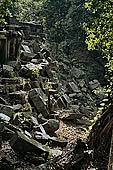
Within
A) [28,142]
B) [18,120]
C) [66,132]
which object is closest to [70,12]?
[66,132]

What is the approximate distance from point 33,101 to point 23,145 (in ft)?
15.6

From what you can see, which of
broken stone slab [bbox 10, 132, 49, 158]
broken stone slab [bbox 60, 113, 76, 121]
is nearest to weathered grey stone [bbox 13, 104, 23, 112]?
broken stone slab [bbox 10, 132, 49, 158]

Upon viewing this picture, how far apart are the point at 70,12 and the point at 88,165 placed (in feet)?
76.2

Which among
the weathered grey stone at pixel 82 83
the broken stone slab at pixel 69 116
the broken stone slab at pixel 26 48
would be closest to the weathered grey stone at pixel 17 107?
the broken stone slab at pixel 69 116

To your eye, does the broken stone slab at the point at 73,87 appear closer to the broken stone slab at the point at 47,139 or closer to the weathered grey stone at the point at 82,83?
the weathered grey stone at the point at 82,83

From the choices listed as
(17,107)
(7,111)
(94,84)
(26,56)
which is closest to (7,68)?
(17,107)

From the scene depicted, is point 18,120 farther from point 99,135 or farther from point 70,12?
point 70,12

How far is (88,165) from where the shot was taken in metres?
6.39

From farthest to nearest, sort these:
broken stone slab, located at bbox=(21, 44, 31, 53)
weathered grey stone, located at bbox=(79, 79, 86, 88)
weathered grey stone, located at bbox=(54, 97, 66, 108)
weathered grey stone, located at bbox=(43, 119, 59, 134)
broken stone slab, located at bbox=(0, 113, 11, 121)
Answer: weathered grey stone, located at bbox=(79, 79, 86, 88) < broken stone slab, located at bbox=(21, 44, 31, 53) < weathered grey stone, located at bbox=(54, 97, 66, 108) < weathered grey stone, located at bbox=(43, 119, 59, 134) < broken stone slab, located at bbox=(0, 113, 11, 121)

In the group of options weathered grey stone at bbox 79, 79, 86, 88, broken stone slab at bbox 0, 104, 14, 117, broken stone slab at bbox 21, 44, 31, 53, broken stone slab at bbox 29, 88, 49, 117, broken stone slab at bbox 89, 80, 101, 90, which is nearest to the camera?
broken stone slab at bbox 0, 104, 14, 117

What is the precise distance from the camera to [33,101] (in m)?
11.7

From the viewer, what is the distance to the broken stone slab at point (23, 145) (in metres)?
6.92

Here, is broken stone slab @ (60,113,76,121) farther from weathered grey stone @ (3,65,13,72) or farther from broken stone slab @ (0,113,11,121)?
broken stone slab @ (0,113,11,121)

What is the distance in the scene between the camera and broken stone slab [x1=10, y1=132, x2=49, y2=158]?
6.92 meters
